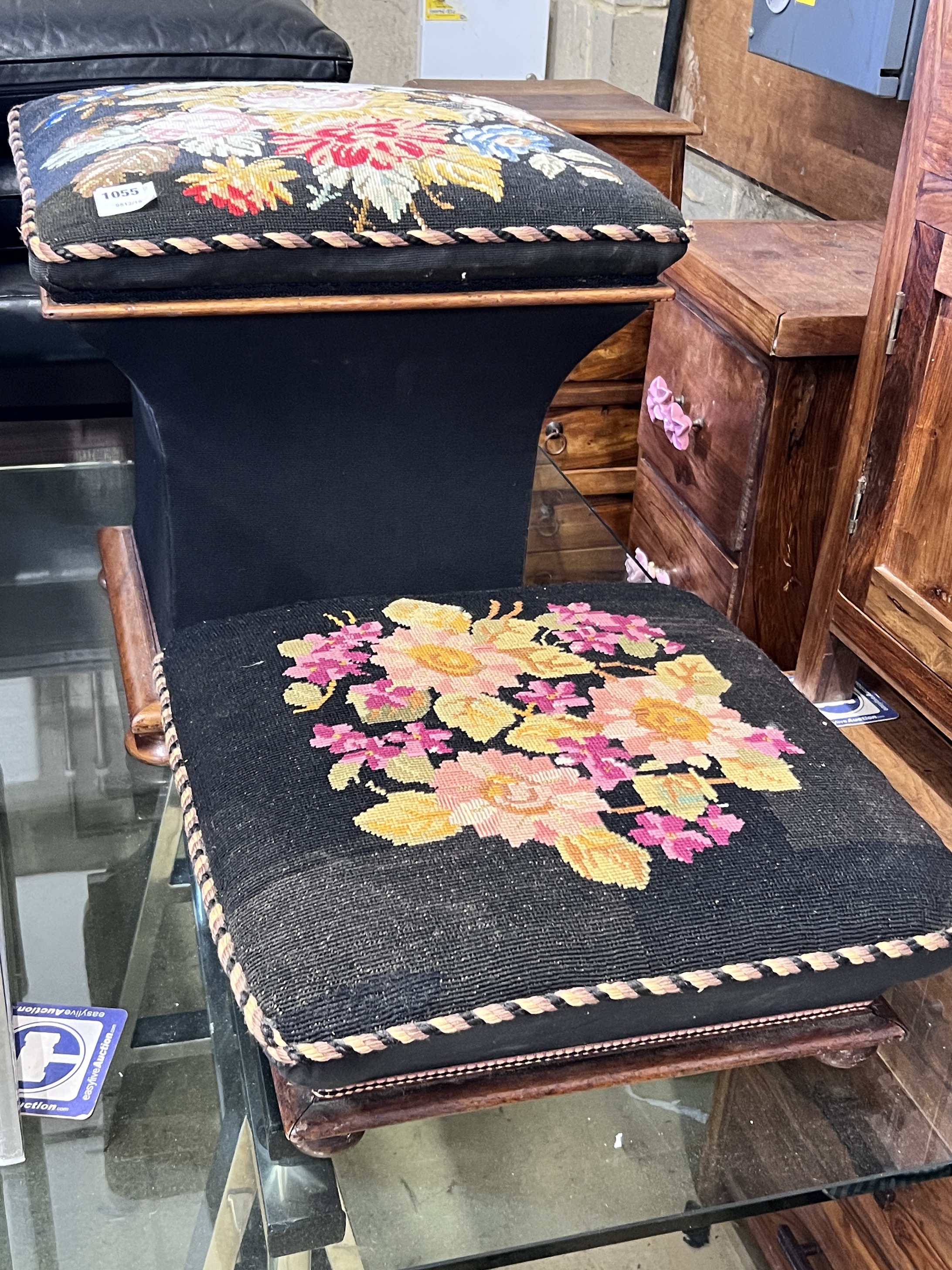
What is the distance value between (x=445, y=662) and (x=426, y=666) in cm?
1

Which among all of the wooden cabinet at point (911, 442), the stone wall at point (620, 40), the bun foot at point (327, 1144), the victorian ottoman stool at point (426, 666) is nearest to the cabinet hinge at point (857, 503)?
the wooden cabinet at point (911, 442)

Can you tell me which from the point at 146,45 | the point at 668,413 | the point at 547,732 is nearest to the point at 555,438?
the point at 668,413

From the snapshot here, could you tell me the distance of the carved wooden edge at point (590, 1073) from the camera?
2.09 feet

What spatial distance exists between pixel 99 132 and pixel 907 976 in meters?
0.73

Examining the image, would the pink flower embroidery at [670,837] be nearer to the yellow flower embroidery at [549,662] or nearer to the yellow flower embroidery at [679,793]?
the yellow flower embroidery at [679,793]

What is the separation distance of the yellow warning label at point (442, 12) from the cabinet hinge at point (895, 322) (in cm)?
180

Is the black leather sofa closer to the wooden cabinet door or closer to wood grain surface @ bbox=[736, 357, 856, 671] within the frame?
wood grain surface @ bbox=[736, 357, 856, 671]

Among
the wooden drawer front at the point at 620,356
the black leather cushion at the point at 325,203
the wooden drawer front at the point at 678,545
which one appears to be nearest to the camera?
the black leather cushion at the point at 325,203

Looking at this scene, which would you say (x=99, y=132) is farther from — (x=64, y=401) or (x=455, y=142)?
(x=64, y=401)

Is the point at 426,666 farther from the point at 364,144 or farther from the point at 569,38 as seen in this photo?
the point at 569,38

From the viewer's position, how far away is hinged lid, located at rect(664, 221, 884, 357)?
1142mm

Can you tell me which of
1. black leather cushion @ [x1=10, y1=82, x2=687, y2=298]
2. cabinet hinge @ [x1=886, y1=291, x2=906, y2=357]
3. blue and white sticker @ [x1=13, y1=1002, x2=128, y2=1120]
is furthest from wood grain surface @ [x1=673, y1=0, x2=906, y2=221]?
blue and white sticker @ [x1=13, y1=1002, x2=128, y2=1120]

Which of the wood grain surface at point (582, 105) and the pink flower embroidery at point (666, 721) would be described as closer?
the pink flower embroidery at point (666, 721)

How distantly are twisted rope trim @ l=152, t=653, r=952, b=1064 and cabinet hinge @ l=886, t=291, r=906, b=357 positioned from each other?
459 millimetres
